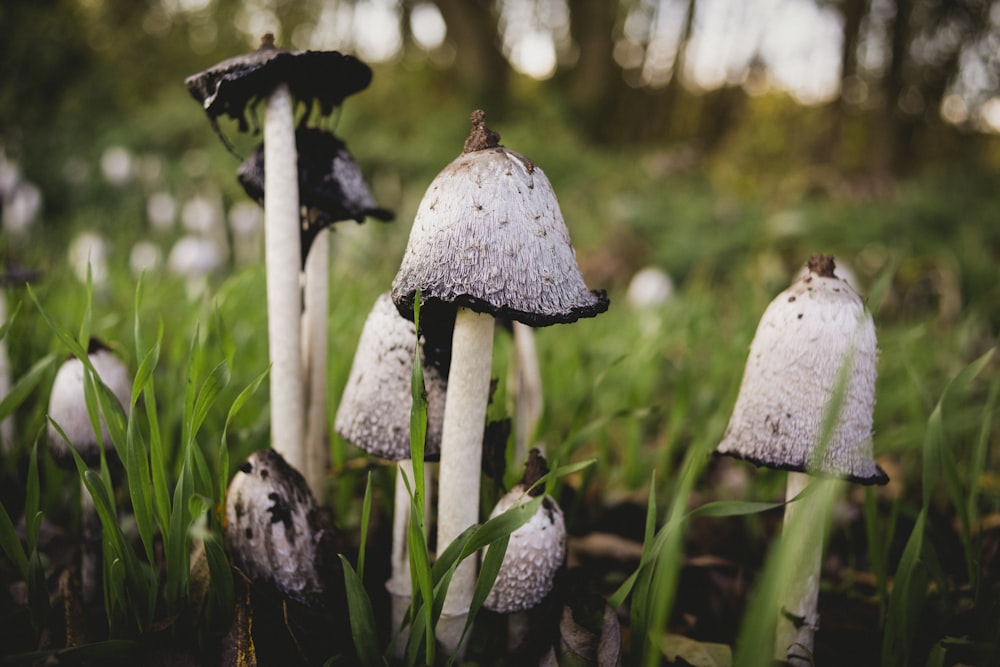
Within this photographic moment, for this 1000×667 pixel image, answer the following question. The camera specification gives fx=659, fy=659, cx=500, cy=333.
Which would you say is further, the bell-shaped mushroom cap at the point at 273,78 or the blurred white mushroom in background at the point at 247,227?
the blurred white mushroom in background at the point at 247,227

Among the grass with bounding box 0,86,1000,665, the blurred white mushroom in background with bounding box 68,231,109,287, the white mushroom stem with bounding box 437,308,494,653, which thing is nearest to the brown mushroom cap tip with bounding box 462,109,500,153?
the white mushroom stem with bounding box 437,308,494,653

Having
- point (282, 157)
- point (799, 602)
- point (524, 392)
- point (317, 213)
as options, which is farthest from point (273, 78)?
point (799, 602)

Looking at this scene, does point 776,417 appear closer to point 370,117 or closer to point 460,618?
point 460,618

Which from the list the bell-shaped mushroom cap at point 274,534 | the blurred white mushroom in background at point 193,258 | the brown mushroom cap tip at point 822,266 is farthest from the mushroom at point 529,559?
the blurred white mushroom in background at point 193,258

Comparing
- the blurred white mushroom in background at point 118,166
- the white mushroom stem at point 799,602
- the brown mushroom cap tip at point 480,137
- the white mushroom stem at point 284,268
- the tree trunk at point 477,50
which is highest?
the tree trunk at point 477,50

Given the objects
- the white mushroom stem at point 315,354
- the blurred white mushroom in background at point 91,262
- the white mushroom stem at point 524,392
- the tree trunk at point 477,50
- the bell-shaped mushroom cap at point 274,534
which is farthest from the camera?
the tree trunk at point 477,50

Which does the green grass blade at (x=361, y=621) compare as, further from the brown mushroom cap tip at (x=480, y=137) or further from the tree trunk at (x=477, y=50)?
the tree trunk at (x=477, y=50)

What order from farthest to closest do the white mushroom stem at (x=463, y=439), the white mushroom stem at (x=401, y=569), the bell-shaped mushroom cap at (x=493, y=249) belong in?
the white mushroom stem at (x=401, y=569) → the white mushroom stem at (x=463, y=439) → the bell-shaped mushroom cap at (x=493, y=249)
